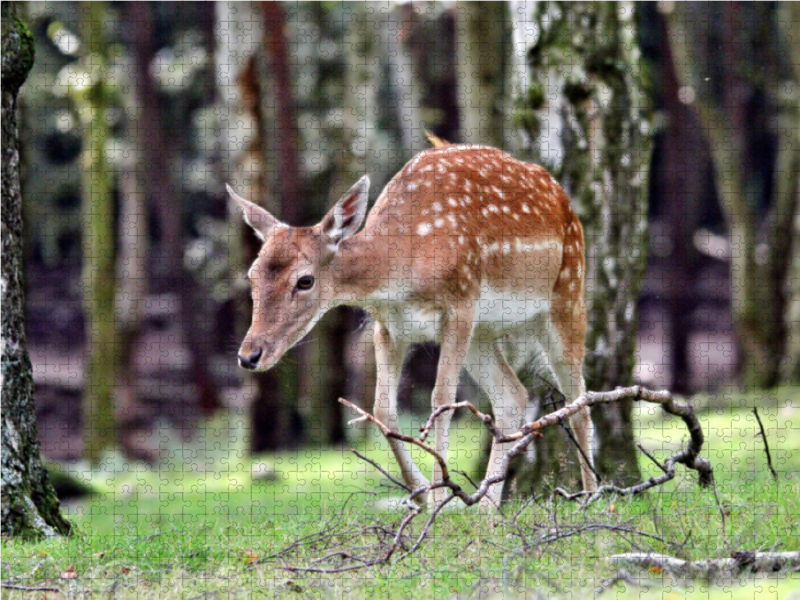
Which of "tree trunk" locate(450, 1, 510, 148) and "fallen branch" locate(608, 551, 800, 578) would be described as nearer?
"fallen branch" locate(608, 551, 800, 578)

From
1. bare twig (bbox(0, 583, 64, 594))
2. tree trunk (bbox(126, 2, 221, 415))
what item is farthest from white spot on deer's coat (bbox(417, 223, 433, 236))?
tree trunk (bbox(126, 2, 221, 415))

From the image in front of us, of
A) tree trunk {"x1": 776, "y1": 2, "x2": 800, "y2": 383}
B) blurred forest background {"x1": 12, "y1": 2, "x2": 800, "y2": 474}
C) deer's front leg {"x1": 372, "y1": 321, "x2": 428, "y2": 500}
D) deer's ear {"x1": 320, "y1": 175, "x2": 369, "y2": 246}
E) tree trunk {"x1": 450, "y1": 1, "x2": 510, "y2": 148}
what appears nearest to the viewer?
deer's ear {"x1": 320, "y1": 175, "x2": 369, "y2": 246}

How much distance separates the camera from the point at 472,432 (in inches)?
620

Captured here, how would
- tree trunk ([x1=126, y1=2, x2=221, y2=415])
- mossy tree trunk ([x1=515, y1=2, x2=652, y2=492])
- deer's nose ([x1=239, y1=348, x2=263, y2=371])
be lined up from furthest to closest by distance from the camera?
1. tree trunk ([x1=126, y1=2, x2=221, y2=415])
2. mossy tree trunk ([x1=515, y1=2, x2=652, y2=492])
3. deer's nose ([x1=239, y1=348, x2=263, y2=371])

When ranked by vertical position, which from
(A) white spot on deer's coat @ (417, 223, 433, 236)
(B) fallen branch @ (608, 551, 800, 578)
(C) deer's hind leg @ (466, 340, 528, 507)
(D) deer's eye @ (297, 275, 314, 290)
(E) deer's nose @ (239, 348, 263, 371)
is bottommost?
(C) deer's hind leg @ (466, 340, 528, 507)

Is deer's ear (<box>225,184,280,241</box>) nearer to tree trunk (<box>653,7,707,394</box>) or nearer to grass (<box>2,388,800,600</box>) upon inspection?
grass (<box>2,388,800,600</box>)

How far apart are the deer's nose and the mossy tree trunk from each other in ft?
10.7

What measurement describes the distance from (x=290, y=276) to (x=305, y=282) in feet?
0.39

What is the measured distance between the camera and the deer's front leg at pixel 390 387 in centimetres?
752

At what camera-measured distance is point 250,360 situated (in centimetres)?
681

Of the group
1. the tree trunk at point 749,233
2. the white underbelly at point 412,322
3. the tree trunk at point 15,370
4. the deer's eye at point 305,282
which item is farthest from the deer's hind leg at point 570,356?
the tree trunk at point 749,233

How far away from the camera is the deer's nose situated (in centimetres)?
679

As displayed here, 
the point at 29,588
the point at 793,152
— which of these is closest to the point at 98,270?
the point at 793,152

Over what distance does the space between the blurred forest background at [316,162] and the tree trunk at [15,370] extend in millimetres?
1617
